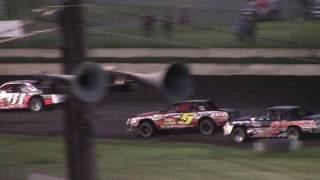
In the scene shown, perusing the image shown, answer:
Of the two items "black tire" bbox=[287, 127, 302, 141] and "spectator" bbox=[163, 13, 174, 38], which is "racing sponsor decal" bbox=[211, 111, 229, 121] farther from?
"spectator" bbox=[163, 13, 174, 38]

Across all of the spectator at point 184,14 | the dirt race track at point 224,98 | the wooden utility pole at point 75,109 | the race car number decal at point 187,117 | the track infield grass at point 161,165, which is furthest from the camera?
the spectator at point 184,14

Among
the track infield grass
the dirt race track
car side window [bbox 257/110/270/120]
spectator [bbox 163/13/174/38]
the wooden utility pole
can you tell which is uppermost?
the wooden utility pole

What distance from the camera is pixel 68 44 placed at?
9641mm

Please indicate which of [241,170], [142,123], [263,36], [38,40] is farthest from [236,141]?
[241,170]

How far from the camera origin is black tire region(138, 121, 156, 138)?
1188 inches

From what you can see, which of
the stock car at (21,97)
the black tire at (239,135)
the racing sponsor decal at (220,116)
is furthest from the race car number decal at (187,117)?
the stock car at (21,97)

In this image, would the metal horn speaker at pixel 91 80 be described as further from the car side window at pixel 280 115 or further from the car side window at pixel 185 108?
the car side window at pixel 185 108

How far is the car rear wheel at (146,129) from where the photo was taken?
30.2 metres

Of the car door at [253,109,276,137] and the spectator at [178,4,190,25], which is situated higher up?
the spectator at [178,4,190,25]

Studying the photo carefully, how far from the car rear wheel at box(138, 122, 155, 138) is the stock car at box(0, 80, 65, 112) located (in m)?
6.63

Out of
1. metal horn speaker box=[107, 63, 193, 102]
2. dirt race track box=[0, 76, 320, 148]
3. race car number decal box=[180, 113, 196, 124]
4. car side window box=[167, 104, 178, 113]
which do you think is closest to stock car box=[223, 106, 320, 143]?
race car number decal box=[180, 113, 196, 124]

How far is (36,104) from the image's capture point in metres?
35.9

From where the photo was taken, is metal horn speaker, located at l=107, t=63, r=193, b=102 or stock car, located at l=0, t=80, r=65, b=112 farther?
stock car, located at l=0, t=80, r=65, b=112

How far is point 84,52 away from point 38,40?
25.9m
